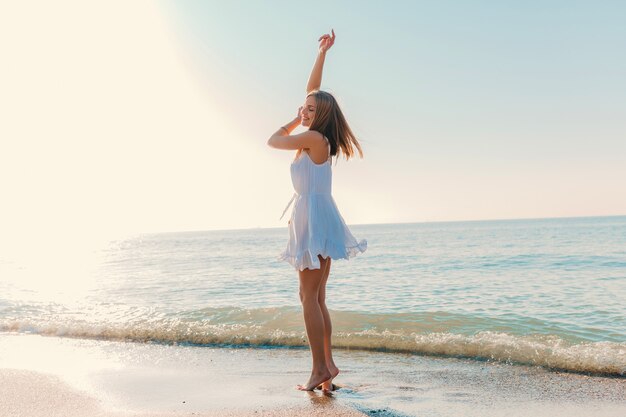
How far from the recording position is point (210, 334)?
7.42 metres

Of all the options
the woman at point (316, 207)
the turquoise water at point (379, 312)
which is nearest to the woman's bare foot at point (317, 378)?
the woman at point (316, 207)

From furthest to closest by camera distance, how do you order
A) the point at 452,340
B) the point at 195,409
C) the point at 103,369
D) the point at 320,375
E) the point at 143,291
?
the point at 143,291, the point at 452,340, the point at 103,369, the point at 320,375, the point at 195,409

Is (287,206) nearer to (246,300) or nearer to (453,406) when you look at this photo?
(453,406)

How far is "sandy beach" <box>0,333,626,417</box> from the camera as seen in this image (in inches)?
162

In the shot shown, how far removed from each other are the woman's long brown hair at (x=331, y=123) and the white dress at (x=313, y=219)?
142 mm

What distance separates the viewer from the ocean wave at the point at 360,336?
581cm

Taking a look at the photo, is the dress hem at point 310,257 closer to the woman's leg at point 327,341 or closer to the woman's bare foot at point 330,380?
the woman's leg at point 327,341

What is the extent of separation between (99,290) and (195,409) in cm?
1099

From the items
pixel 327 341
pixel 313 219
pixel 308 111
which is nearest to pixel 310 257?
pixel 313 219

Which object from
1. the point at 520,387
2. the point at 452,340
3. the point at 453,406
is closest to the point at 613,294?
the point at 452,340

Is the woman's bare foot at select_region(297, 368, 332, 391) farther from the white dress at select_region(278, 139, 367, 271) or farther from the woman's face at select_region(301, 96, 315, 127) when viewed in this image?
the woman's face at select_region(301, 96, 315, 127)

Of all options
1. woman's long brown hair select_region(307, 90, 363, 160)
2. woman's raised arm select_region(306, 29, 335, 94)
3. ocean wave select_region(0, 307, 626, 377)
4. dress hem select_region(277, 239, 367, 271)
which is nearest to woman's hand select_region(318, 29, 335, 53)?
woman's raised arm select_region(306, 29, 335, 94)

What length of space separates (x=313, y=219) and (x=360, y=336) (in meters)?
3.16

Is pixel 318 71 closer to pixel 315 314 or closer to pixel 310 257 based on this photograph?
pixel 310 257
